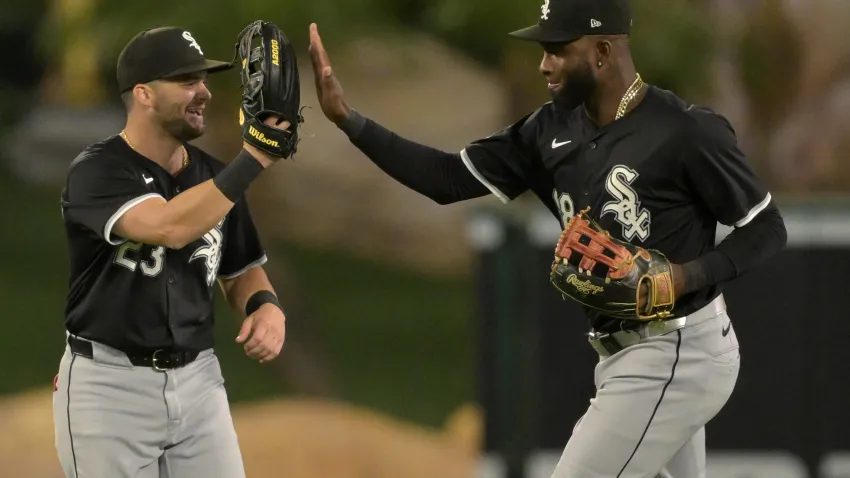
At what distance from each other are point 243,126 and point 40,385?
8.14 m

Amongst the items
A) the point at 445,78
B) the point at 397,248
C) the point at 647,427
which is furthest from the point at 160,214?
the point at 397,248

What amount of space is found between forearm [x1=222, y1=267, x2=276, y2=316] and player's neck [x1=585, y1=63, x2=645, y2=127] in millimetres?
1061

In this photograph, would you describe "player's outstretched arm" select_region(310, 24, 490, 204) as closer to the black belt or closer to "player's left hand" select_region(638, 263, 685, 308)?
"player's left hand" select_region(638, 263, 685, 308)

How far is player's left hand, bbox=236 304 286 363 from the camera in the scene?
321cm

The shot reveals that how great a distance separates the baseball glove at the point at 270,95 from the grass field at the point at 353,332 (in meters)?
7.12

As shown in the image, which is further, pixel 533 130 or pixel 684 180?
pixel 533 130

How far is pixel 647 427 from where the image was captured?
2996 mm

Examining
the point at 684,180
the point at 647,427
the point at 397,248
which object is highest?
the point at 684,180

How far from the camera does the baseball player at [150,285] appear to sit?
295 cm

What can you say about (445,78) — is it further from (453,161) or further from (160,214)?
(160,214)

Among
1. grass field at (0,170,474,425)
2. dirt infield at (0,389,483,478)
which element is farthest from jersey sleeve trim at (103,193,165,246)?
grass field at (0,170,474,425)

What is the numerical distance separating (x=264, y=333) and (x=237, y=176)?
0.52 meters

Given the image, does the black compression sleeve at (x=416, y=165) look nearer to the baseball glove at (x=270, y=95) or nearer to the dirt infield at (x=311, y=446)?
the baseball glove at (x=270, y=95)

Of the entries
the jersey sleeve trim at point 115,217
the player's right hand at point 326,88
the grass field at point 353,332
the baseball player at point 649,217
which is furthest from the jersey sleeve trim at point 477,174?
the grass field at point 353,332
